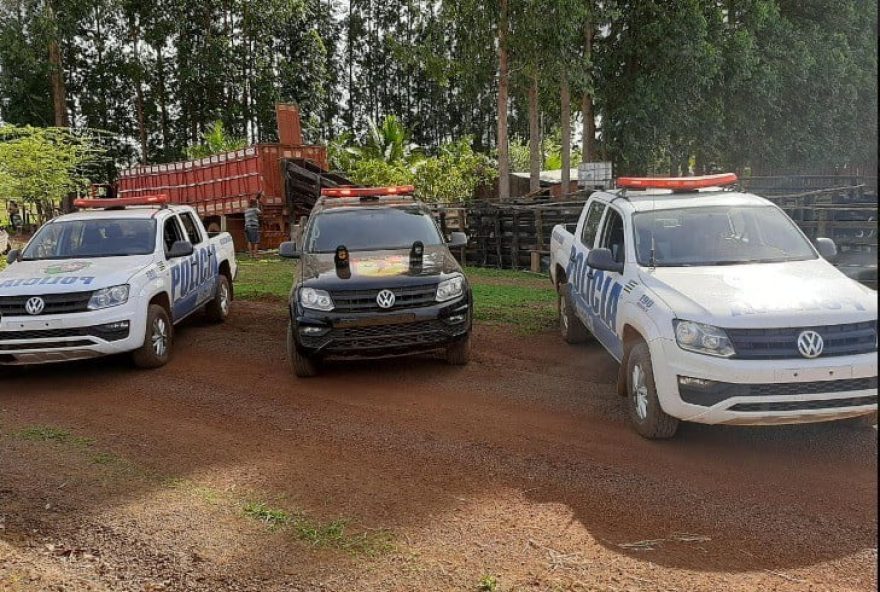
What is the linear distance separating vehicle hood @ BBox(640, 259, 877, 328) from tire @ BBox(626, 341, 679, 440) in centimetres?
45

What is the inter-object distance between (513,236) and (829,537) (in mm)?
12483

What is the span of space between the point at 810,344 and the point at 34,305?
21.6 ft

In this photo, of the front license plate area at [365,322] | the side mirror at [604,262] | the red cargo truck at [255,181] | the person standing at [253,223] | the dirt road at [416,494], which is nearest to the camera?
the dirt road at [416,494]

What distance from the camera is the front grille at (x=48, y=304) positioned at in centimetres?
685

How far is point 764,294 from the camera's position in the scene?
16.0 ft

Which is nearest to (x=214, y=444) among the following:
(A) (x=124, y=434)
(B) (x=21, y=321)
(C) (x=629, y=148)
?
(A) (x=124, y=434)

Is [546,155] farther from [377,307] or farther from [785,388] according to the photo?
[785,388]

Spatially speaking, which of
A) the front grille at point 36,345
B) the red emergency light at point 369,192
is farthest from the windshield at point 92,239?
the red emergency light at point 369,192

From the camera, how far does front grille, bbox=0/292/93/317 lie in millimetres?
6848

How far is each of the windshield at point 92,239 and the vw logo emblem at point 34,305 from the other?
134cm

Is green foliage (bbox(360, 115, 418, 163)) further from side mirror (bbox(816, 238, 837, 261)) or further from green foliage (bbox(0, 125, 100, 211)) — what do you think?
side mirror (bbox(816, 238, 837, 261))

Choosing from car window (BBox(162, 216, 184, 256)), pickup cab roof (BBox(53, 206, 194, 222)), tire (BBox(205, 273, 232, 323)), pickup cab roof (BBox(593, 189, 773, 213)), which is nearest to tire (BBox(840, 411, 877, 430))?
pickup cab roof (BBox(593, 189, 773, 213))

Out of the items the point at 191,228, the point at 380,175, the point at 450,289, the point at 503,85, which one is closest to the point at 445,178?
the point at 380,175

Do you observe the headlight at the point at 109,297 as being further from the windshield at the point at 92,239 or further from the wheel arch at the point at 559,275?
the wheel arch at the point at 559,275
